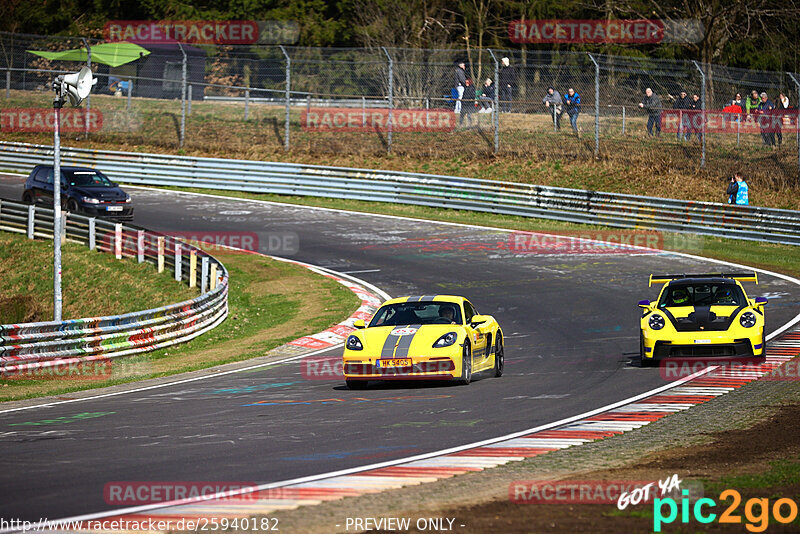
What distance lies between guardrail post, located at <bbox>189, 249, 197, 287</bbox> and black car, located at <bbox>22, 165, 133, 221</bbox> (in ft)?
20.8

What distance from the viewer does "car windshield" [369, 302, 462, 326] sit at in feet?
47.8

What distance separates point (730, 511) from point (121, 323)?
1410 centimetres

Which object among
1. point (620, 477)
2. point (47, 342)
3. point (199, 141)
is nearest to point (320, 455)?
point (620, 477)

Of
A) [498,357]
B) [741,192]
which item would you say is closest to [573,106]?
[741,192]

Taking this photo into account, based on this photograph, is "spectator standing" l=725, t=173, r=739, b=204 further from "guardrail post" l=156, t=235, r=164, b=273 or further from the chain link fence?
"guardrail post" l=156, t=235, r=164, b=273

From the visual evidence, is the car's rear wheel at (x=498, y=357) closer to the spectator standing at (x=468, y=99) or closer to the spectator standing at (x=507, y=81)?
the spectator standing at (x=507, y=81)

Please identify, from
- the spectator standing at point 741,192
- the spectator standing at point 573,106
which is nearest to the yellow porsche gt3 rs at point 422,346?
the spectator standing at point 741,192

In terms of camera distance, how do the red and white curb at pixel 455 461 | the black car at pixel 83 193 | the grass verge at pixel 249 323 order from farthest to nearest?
the black car at pixel 83 193, the grass verge at pixel 249 323, the red and white curb at pixel 455 461

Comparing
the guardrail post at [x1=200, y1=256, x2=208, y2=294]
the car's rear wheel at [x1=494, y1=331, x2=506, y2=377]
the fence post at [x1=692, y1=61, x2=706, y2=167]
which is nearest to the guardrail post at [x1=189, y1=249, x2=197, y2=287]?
the guardrail post at [x1=200, y1=256, x2=208, y2=294]

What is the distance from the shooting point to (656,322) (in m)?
15.3

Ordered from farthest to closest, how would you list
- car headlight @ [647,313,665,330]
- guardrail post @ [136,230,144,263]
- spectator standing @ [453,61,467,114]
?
spectator standing @ [453,61,467,114] < guardrail post @ [136,230,144,263] < car headlight @ [647,313,665,330]

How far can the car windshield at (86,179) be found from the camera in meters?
30.7

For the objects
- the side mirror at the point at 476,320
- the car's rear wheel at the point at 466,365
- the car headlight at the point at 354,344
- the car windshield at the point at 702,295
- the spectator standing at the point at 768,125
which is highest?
the spectator standing at the point at 768,125

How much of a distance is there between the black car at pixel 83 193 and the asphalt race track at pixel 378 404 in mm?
7403
